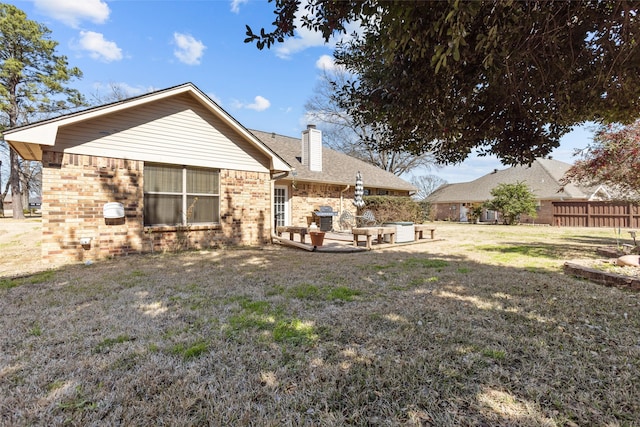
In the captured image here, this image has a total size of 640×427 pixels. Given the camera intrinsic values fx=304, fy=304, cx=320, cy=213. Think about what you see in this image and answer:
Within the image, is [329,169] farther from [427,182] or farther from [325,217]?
[427,182]

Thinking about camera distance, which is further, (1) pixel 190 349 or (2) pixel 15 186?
(2) pixel 15 186

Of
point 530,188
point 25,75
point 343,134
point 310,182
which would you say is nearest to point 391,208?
point 310,182

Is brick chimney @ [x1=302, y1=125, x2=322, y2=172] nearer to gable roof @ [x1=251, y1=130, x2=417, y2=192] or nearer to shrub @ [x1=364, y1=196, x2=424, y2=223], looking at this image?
gable roof @ [x1=251, y1=130, x2=417, y2=192]

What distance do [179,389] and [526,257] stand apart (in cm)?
784

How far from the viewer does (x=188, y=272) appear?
5.63 m

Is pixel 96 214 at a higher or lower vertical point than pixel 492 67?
lower

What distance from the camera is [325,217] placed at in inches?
553

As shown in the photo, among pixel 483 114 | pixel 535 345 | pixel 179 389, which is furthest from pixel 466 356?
pixel 483 114

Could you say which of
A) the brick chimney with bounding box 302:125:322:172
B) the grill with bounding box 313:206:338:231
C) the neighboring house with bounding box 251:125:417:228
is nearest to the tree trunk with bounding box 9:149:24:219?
the neighboring house with bounding box 251:125:417:228

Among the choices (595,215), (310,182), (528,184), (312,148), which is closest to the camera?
(310,182)

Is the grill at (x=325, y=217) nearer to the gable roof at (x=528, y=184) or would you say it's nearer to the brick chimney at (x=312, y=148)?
the brick chimney at (x=312, y=148)

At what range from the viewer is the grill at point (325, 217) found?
13.7 m

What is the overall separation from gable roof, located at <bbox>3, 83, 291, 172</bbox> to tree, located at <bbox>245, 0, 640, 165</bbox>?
5.07 meters

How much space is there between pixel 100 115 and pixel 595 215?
88.2 ft
